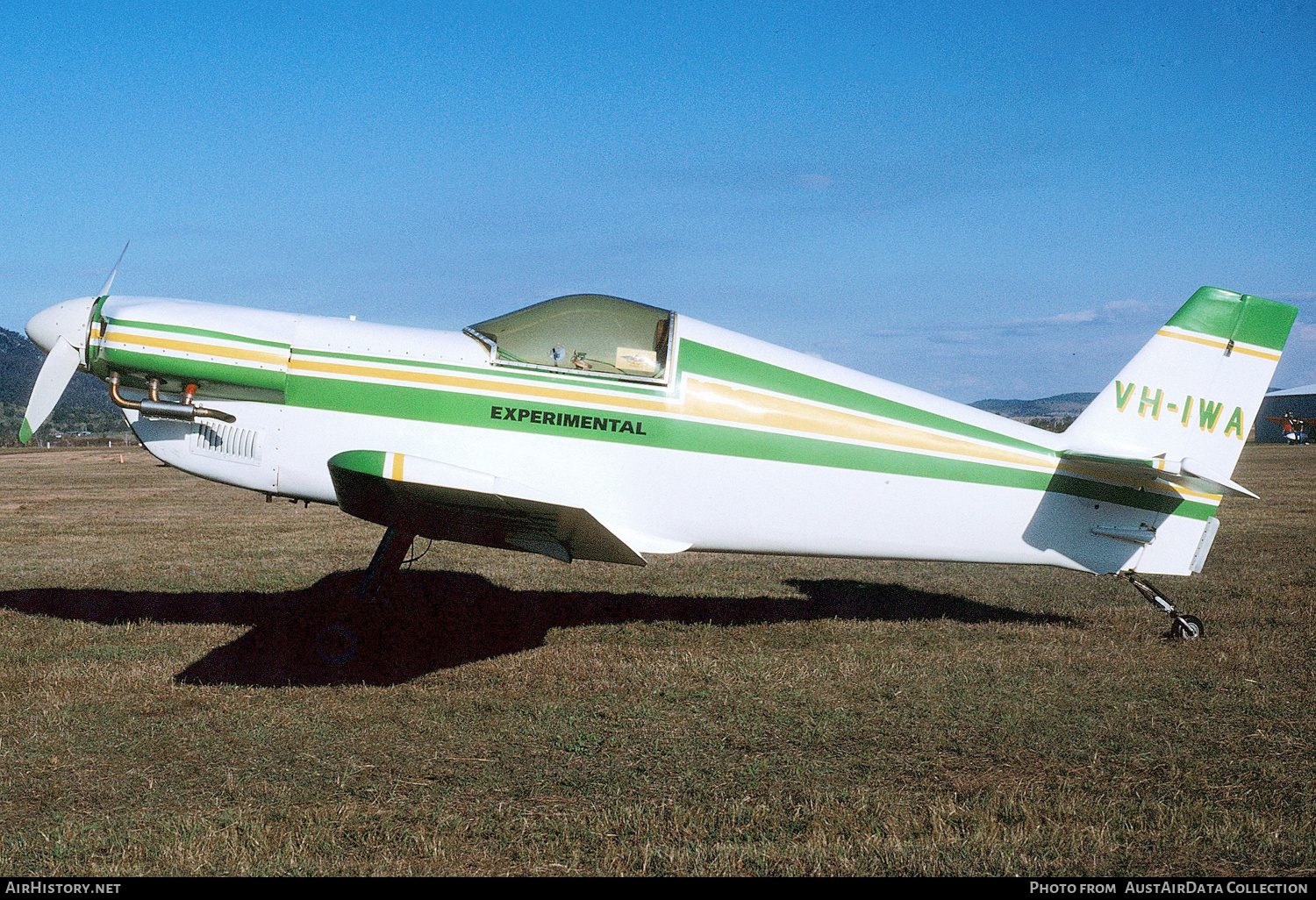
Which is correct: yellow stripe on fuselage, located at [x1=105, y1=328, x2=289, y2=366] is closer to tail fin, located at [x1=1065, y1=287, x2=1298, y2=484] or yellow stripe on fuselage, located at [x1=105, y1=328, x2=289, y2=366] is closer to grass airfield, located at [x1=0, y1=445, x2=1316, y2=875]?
grass airfield, located at [x1=0, y1=445, x2=1316, y2=875]

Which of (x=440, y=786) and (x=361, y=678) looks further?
(x=361, y=678)

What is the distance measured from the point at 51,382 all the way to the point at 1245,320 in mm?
8823

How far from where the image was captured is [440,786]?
411 cm

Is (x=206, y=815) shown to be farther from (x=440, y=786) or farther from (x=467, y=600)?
(x=467, y=600)

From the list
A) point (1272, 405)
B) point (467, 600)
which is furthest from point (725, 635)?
point (1272, 405)

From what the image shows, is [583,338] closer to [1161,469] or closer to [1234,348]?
[1161,469]

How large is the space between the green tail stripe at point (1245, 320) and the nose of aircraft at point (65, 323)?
7.99m

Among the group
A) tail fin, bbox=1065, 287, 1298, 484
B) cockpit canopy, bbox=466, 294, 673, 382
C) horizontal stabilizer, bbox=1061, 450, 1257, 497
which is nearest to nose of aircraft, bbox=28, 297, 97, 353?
cockpit canopy, bbox=466, 294, 673, 382

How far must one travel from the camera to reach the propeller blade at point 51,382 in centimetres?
580

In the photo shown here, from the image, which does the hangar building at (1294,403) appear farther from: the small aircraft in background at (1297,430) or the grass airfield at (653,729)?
the grass airfield at (653,729)

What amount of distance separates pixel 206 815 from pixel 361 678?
1.98 metres

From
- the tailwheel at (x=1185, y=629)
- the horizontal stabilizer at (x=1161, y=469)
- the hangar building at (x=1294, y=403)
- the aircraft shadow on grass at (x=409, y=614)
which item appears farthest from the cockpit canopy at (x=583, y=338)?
the hangar building at (x=1294, y=403)

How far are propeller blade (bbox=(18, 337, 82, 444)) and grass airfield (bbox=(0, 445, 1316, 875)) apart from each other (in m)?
1.68

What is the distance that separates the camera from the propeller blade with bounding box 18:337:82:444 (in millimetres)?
5801
